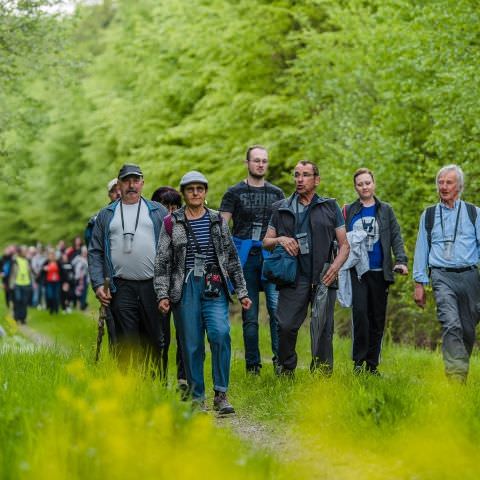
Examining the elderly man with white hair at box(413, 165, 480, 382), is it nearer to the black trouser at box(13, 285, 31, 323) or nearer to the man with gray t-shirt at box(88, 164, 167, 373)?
the man with gray t-shirt at box(88, 164, 167, 373)

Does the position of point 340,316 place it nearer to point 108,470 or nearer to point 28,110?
point 28,110

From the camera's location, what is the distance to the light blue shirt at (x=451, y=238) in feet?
29.5

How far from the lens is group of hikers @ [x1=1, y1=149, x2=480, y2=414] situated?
8258 millimetres

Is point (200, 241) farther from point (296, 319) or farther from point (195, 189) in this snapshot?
point (296, 319)

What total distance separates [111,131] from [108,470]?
1166 inches

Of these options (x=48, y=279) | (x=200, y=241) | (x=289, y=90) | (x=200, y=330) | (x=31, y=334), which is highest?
(x=289, y=90)

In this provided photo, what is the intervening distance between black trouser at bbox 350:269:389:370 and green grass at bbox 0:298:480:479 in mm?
1210

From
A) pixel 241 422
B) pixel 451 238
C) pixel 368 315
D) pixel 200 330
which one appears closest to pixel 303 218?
pixel 451 238

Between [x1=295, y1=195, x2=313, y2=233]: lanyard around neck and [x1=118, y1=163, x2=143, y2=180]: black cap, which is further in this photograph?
[x1=295, y1=195, x2=313, y2=233]: lanyard around neck

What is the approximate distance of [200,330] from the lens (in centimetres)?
836

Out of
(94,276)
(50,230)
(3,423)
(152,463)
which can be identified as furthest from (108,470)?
(50,230)

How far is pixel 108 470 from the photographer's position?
461cm

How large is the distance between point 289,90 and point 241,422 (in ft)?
58.5

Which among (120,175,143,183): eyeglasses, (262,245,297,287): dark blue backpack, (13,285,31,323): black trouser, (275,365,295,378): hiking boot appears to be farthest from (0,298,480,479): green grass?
(13,285,31,323): black trouser
